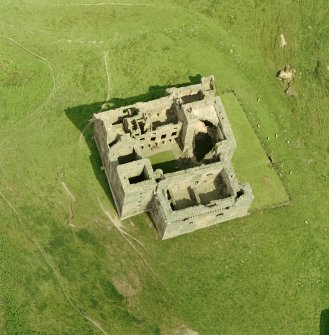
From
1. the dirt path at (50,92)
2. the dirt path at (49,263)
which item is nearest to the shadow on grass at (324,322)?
the dirt path at (49,263)

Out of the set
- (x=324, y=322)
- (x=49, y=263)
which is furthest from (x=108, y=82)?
(x=324, y=322)

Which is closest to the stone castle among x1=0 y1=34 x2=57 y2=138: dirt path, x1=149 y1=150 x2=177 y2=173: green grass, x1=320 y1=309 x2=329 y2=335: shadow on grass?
x1=149 y1=150 x2=177 y2=173: green grass

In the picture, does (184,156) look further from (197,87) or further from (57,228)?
(57,228)

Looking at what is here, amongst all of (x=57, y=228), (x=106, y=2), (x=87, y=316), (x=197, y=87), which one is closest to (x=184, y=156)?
(x=197, y=87)

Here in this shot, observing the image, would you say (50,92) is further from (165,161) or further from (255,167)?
(255,167)

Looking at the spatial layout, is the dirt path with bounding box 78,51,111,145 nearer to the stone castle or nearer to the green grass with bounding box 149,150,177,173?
the stone castle
